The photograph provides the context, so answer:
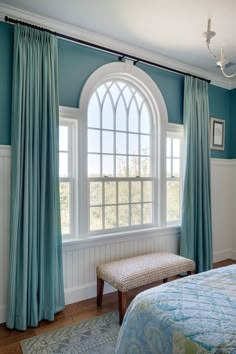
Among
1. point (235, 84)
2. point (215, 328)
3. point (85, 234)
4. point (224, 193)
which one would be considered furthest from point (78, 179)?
point (235, 84)

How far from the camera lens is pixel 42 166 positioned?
2.39 m

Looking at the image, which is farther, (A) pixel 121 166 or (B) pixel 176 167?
(B) pixel 176 167

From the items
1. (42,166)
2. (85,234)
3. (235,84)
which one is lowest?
(85,234)

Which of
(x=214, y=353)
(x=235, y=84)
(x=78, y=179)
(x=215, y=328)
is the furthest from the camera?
(x=235, y=84)

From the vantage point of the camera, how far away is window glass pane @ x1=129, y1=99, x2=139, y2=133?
323 centimetres

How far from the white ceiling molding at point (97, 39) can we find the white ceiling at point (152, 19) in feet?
0.18

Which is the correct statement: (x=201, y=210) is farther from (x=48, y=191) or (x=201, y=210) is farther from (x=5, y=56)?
(x=5, y=56)

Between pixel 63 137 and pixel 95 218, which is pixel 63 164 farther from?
pixel 95 218

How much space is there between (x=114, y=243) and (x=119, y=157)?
3.25ft

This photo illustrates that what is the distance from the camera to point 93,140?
2949 mm

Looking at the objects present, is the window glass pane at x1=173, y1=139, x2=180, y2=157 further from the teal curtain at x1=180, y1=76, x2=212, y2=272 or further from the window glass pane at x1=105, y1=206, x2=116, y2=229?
the window glass pane at x1=105, y1=206, x2=116, y2=229

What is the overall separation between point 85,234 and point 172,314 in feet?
5.18

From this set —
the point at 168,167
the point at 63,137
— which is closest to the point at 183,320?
the point at 63,137

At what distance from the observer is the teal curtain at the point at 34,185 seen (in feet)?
7.45
